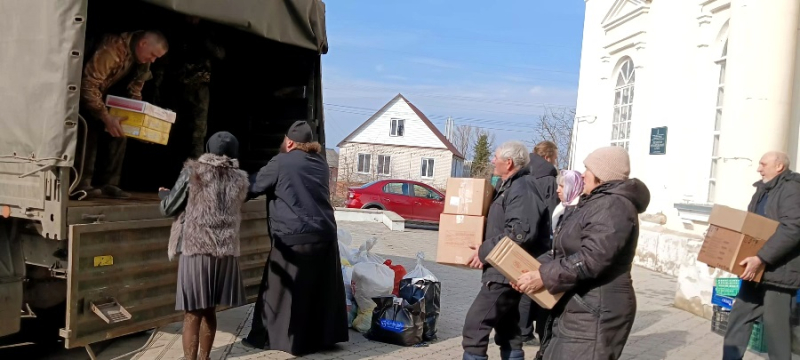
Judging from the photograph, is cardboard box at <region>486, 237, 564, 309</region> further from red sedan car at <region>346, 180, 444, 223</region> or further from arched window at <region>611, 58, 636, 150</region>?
red sedan car at <region>346, 180, 444, 223</region>

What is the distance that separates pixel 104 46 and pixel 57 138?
1188mm

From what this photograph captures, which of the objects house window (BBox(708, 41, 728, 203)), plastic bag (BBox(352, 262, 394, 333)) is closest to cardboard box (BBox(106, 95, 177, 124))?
plastic bag (BBox(352, 262, 394, 333))

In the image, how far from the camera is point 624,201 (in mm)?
3221

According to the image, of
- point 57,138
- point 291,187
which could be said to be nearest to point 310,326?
point 291,187

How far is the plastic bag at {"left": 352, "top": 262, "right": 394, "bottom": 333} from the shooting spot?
5.74m

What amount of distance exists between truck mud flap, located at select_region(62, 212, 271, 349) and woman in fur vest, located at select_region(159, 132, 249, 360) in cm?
24

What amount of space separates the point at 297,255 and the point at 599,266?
2.52 m

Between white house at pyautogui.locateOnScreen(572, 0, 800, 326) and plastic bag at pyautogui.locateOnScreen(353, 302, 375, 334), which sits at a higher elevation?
white house at pyautogui.locateOnScreen(572, 0, 800, 326)

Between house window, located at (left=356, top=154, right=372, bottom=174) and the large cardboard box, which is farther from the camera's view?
house window, located at (left=356, top=154, right=372, bottom=174)

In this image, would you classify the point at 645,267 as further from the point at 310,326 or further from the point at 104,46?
the point at 104,46

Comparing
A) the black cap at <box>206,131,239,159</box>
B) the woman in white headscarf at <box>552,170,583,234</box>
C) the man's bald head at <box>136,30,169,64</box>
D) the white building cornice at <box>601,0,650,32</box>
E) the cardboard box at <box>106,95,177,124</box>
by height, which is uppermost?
the white building cornice at <box>601,0,650,32</box>

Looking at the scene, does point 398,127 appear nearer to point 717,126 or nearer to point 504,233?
point 717,126

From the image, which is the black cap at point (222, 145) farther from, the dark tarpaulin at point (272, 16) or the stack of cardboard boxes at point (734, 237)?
the stack of cardboard boxes at point (734, 237)

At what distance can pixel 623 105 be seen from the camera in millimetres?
12570
